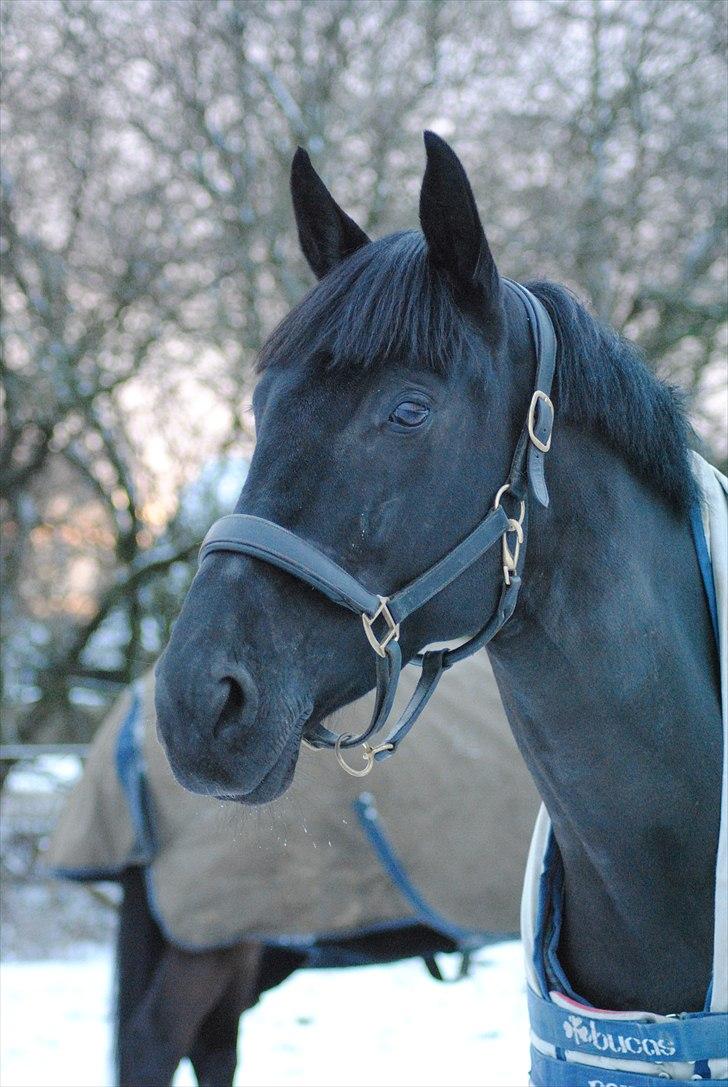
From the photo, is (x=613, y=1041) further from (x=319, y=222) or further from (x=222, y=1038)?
(x=222, y=1038)

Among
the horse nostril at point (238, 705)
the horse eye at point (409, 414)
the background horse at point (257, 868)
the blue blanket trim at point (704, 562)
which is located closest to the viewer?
the horse nostril at point (238, 705)

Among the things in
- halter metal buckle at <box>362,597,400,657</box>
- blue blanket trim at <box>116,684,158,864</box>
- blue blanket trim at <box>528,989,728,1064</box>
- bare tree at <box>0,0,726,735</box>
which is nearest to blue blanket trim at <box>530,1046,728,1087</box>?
blue blanket trim at <box>528,989,728,1064</box>

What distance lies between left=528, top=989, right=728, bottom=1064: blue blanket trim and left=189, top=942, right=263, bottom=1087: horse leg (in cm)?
175

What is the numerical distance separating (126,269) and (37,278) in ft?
2.26

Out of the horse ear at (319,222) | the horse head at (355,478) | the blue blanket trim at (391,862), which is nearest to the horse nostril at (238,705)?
the horse head at (355,478)

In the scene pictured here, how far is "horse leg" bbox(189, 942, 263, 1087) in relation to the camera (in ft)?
10.4

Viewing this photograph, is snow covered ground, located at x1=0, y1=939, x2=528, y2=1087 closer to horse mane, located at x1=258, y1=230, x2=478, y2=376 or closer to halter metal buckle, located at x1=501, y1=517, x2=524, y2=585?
halter metal buckle, located at x1=501, y1=517, x2=524, y2=585

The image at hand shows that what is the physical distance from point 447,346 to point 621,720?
578 mm

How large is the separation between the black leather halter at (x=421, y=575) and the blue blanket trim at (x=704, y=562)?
344 millimetres

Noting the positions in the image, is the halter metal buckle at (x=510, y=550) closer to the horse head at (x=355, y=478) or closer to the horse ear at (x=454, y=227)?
the horse head at (x=355, y=478)

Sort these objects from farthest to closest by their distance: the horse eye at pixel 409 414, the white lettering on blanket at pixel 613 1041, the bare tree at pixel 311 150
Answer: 1. the bare tree at pixel 311 150
2. the white lettering on blanket at pixel 613 1041
3. the horse eye at pixel 409 414

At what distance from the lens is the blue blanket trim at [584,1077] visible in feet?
4.79

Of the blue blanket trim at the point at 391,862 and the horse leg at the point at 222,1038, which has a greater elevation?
the blue blanket trim at the point at 391,862

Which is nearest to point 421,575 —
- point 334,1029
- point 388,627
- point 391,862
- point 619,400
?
point 388,627
